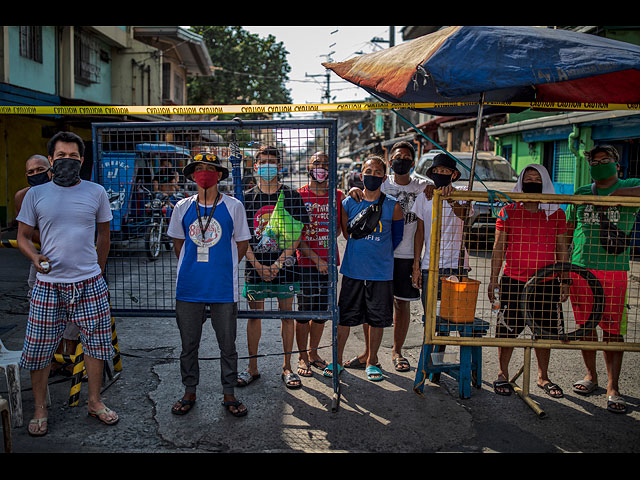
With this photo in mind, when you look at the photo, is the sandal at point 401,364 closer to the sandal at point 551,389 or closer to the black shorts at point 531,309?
the black shorts at point 531,309

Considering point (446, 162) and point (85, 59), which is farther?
point (85, 59)

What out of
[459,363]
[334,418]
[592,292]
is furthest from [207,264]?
[592,292]

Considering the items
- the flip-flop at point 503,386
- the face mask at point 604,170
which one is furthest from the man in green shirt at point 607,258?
the flip-flop at point 503,386

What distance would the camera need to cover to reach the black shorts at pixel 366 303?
15.9 ft

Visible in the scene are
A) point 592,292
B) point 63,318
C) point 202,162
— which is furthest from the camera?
point 592,292

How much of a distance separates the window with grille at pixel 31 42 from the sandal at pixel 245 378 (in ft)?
40.3

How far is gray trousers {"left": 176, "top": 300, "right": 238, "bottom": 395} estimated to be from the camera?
13.8ft

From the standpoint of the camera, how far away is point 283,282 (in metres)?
4.70

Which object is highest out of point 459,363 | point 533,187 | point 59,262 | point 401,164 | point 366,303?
point 401,164

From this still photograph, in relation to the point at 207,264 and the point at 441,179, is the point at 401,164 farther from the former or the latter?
the point at 207,264

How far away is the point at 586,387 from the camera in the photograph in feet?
15.6

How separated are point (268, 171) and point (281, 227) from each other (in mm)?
472
